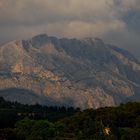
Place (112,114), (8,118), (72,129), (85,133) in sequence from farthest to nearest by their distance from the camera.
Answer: (8,118) < (112,114) < (72,129) < (85,133)

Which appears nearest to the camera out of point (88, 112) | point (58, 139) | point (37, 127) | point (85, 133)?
point (58, 139)

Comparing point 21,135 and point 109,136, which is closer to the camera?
point 109,136

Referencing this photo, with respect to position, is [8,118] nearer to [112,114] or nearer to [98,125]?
[112,114]

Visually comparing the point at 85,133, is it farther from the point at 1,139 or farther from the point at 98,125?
the point at 1,139

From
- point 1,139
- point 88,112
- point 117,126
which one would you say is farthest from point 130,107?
point 1,139

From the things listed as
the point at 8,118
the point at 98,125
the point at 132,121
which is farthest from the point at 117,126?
the point at 8,118

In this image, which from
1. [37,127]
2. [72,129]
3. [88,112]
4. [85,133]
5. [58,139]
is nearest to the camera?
[58,139]

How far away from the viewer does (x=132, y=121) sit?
132875mm

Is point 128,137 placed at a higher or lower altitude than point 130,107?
lower

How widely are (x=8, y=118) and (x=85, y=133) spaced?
86584mm

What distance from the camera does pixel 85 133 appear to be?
366 ft

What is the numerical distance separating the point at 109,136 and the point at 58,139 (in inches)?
400

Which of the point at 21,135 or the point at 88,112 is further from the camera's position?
the point at 88,112

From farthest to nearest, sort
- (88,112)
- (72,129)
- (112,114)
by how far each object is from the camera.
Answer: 1. (88,112)
2. (112,114)
3. (72,129)
